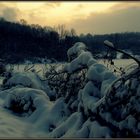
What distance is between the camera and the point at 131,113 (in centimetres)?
670

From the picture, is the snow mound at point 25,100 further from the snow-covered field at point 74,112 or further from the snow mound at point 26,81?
the snow mound at point 26,81

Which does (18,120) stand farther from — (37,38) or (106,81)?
(37,38)

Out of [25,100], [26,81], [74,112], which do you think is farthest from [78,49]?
[26,81]

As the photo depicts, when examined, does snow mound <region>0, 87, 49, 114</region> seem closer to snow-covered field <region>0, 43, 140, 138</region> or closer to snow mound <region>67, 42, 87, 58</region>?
snow-covered field <region>0, 43, 140, 138</region>

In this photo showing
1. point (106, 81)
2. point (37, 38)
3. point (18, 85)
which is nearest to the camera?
point (106, 81)

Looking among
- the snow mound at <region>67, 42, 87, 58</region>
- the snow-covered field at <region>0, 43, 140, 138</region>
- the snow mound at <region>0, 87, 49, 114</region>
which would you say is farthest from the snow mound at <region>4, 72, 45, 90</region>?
the snow mound at <region>67, 42, 87, 58</region>

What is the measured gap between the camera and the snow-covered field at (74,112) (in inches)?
275

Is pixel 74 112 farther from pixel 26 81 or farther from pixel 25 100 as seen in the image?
pixel 26 81

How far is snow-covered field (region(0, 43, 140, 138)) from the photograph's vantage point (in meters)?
6.99

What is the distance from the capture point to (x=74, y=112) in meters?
9.28

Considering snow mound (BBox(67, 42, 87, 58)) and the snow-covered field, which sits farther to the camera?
snow mound (BBox(67, 42, 87, 58))

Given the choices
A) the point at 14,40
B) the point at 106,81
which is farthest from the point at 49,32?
the point at 106,81

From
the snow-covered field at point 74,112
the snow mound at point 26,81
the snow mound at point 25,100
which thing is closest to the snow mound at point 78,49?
the snow-covered field at point 74,112

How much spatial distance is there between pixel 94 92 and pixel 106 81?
41 centimetres
